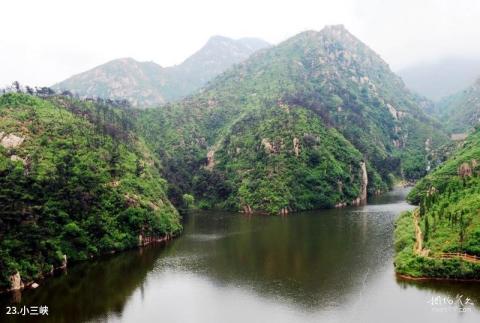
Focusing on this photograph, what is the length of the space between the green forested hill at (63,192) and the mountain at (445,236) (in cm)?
4822

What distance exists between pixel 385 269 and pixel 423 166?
5135 inches

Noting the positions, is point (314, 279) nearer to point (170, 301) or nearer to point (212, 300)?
point (212, 300)

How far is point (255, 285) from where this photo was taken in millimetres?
66562

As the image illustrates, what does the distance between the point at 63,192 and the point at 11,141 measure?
18613mm

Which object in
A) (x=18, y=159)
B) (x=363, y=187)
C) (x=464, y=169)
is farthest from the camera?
(x=363, y=187)

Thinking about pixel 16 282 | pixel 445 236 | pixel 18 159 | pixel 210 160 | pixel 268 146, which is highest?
pixel 268 146

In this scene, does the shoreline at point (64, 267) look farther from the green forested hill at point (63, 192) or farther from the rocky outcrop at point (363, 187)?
the rocky outcrop at point (363, 187)

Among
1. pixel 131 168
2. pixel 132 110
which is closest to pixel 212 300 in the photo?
pixel 131 168

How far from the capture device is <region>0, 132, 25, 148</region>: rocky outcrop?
91.7 metres

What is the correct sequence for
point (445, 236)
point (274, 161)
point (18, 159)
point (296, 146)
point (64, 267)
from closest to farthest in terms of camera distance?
point (445, 236) < point (64, 267) < point (18, 159) < point (274, 161) < point (296, 146)

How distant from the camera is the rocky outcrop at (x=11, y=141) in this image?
9168cm

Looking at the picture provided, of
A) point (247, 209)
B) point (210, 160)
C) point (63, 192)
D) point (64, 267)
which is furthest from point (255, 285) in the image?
point (210, 160)

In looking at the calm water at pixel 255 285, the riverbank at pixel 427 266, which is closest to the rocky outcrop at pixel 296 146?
the calm water at pixel 255 285

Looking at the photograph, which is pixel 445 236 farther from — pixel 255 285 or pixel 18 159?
pixel 18 159
